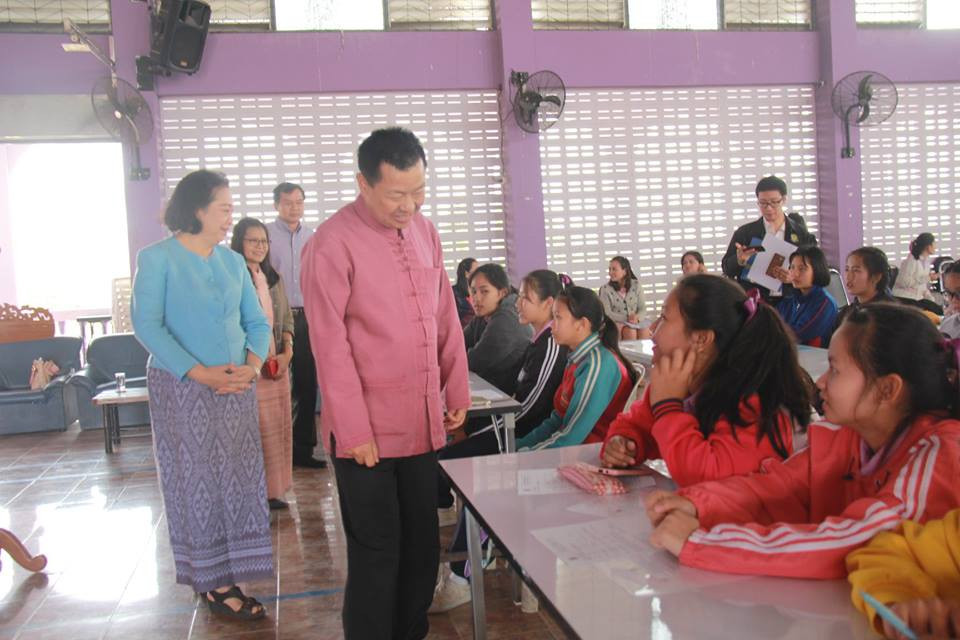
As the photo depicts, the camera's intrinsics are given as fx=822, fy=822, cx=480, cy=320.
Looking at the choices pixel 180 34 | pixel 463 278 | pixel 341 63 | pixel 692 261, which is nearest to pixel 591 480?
pixel 463 278

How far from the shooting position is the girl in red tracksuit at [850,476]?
43.8 inches

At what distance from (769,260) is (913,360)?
3.15m

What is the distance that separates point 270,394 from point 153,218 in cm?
368

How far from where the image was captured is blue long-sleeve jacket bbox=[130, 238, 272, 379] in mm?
2490

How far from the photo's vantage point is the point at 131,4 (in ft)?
21.3

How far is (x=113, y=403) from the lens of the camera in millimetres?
5137

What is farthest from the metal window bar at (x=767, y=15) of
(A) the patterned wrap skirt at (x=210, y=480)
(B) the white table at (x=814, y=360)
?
(A) the patterned wrap skirt at (x=210, y=480)

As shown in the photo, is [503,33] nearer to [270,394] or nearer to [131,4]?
[131,4]

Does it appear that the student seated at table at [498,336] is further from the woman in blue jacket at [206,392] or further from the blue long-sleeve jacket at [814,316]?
the blue long-sleeve jacket at [814,316]

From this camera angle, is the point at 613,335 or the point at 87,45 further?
the point at 87,45

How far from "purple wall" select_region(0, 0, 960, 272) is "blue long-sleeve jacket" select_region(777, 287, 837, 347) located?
3.49 metres

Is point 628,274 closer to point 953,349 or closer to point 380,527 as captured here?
point 380,527

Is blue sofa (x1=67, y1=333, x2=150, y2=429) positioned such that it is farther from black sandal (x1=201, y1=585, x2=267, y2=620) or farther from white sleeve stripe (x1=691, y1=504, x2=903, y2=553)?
white sleeve stripe (x1=691, y1=504, x2=903, y2=553)

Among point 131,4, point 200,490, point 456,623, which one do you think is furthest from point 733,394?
point 131,4
